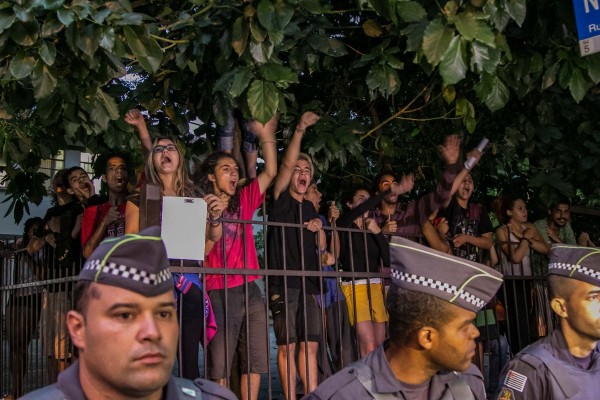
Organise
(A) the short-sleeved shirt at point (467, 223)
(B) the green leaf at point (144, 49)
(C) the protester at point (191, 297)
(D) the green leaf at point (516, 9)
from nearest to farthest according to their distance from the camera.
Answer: (B) the green leaf at point (144, 49) → (D) the green leaf at point (516, 9) → (C) the protester at point (191, 297) → (A) the short-sleeved shirt at point (467, 223)

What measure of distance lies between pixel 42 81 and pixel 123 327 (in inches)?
88.0

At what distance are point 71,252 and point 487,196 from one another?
6006 mm

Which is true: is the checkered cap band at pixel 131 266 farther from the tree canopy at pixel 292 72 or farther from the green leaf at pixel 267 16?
the green leaf at pixel 267 16

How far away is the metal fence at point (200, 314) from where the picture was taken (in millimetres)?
5437

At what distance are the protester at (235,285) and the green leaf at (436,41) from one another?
5.34 ft

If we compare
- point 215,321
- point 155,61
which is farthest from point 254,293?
point 155,61

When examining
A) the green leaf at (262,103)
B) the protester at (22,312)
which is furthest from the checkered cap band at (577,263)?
the protester at (22,312)

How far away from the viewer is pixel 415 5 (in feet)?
14.7

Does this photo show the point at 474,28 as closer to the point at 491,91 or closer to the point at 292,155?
the point at 491,91

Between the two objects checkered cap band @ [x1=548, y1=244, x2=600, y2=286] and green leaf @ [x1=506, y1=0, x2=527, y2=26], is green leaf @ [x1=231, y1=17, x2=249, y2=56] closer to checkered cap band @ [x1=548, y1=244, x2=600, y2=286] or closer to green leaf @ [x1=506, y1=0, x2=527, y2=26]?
green leaf @ [x1=506, y1=0, x2=527, y2=26]

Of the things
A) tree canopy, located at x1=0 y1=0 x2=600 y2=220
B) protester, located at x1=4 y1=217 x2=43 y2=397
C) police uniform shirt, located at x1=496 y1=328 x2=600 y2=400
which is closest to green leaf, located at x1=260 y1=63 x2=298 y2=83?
tree canopy, located at x1=0 y1=0 x2=600 y2=220

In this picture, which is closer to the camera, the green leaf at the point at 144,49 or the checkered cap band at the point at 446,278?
the checkered cap band at the point at 446,278

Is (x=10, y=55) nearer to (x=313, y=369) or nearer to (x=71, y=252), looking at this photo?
(x=71, y=252)

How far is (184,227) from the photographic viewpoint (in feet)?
15.4
